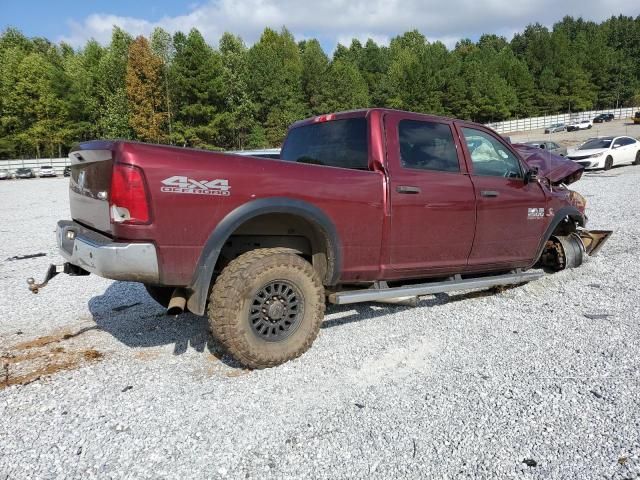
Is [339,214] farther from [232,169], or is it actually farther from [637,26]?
[637,26]

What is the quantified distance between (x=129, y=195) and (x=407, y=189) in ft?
7.23

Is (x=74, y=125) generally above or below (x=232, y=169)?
above

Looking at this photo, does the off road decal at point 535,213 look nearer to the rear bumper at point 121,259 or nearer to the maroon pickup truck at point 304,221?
the maroon pickup truck at point 304,221

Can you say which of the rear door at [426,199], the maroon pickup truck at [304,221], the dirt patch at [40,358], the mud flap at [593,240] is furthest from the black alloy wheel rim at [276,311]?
the mud flap at [593,240]

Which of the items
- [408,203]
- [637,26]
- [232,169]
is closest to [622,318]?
[408,203]

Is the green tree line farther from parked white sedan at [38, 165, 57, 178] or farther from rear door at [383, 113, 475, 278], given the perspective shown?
rear door at [383, 113, 475, 278]

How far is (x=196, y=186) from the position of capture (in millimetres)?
3088

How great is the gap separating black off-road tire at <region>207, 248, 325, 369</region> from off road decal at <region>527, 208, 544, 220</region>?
8.73ft

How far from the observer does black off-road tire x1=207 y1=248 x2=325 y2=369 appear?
3340 millimetres

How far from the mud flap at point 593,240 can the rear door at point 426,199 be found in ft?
9.56

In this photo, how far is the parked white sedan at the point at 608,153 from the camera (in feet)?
66.9

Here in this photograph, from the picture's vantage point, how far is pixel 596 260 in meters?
6.59

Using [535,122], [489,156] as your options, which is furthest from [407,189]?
[535,122]

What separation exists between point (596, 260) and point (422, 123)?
3.91 m
